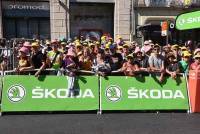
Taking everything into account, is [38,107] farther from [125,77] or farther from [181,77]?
[181,77]

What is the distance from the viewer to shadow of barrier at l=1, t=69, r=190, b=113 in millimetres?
12141

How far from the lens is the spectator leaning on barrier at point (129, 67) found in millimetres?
12688

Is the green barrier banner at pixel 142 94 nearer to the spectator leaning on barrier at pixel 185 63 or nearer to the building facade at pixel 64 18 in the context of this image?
the spectator leaning on barrier at pixel 185 63

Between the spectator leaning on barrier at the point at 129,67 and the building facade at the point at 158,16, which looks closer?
the spectator leaning on barrier at the point at 129,67

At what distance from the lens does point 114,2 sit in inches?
1101

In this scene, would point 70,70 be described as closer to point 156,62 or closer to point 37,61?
point 37,61

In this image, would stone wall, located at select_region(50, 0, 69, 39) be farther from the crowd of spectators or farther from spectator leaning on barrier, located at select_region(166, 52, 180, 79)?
spectator leaning on barrier, located at select_region(166, 52, 180, 79)

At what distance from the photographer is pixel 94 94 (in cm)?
1247
